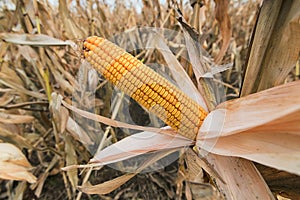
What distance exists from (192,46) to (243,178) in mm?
224

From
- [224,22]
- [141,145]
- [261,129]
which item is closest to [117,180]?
[141,145]

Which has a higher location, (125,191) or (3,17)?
(3,17)

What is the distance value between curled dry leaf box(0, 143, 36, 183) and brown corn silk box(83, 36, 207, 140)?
0.32 meters

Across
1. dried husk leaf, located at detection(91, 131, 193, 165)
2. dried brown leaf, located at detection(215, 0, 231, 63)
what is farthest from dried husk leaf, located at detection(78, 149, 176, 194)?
dried brown leaf, located at detection(215, 0, 231, 63)

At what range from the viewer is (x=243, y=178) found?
0.37 meters

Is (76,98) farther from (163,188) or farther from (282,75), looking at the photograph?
(282,75)

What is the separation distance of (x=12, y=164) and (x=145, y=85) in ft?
1.24

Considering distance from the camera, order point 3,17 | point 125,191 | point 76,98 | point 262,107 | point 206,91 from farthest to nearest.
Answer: point 3,17, point 125,191, point 76,98, point 206,91, point 262,107

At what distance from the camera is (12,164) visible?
61 cm

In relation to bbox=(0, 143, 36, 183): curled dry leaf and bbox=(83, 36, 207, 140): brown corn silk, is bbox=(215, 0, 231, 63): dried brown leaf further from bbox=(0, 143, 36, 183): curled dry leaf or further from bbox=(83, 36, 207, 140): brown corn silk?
bbox=(0, 143, 36, 183): curled dry leaf

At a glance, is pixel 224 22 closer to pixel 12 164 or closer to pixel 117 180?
pixel 117 180

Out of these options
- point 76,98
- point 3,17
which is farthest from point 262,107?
point 3,17

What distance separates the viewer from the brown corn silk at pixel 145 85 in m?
0.40

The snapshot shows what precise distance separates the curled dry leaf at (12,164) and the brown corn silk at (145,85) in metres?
0.32
